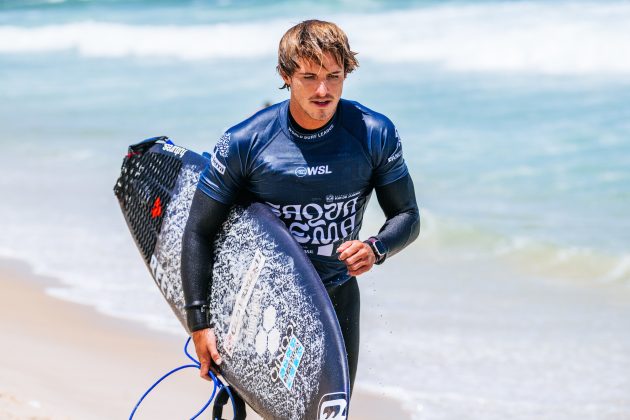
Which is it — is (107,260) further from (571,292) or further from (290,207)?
(290,207)

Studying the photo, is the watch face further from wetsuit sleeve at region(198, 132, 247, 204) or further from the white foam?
the white foam

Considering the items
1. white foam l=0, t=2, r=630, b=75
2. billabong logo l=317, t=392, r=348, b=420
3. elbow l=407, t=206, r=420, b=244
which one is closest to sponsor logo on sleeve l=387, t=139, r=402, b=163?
elbow l=407, t=206, r=420, b=244

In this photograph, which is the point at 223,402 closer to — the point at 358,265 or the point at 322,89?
the point at 358,265

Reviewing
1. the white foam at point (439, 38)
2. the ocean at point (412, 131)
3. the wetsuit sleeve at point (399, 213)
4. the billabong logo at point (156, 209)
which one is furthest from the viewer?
the white foam at point (439, 38)

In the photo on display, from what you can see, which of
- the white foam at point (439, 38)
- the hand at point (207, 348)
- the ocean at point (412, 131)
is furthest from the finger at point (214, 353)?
the white foam at point (439, 38)

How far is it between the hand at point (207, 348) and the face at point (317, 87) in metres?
0.74

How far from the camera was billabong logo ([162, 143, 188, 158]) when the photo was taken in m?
3.83

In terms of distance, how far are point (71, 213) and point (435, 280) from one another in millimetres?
3039

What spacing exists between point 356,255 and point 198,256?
55 cm

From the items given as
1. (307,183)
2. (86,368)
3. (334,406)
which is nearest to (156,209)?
(307,183)

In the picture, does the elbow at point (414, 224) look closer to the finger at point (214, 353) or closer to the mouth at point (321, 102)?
the mouth at point (321, 102)

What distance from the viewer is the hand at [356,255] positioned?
8.81 feet

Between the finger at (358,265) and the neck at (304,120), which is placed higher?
the neck at (304,120)

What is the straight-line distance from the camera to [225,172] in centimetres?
286
